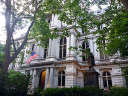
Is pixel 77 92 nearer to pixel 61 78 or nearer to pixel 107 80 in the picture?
pixel 61 78

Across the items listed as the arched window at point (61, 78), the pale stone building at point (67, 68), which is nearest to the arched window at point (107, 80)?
the pale stone building at point (67, 68)

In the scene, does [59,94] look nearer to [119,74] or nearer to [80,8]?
[80,8]

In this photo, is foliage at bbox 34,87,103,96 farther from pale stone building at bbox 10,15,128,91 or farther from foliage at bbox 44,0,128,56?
pale stone building at bbox 10,15,128,91

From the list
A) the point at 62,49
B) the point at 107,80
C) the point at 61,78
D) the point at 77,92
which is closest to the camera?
the point at 77,92

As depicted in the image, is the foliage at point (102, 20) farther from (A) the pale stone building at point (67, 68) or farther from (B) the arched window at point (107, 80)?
(B) the arched window at point (107, 80)

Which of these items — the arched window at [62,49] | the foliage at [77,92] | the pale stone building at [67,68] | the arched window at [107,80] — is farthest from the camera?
the arched window at [62,49]

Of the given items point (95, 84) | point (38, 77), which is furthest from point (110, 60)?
point (38, 77)

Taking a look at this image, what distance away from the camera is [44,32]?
12648 mm

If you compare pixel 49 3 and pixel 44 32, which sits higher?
pixel 49 3

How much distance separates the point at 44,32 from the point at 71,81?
335 inches

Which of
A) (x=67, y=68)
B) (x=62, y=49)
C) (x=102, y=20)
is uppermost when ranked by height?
(x=62, y=49)

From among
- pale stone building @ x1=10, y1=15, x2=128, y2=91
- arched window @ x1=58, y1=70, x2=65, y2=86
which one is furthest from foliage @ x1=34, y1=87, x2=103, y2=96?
arched window @ x1=58, y1=70, x2=65, y2=86

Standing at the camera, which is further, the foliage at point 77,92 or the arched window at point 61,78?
the arched window at point 61,78

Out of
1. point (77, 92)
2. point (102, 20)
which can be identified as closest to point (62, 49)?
point (102, 20)
